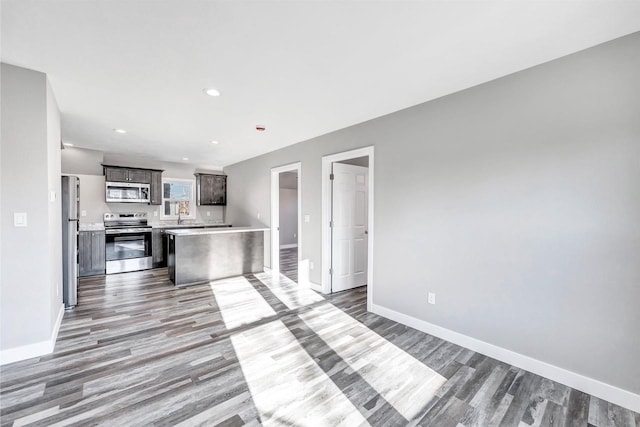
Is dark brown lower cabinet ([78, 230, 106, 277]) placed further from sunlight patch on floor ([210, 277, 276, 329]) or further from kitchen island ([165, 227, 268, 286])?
sunlight patch on floor ([210, 277, 276, 329])

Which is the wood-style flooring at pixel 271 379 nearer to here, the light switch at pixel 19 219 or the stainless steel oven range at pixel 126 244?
the light switch at pixel 19 219

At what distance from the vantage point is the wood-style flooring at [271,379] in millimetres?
1760

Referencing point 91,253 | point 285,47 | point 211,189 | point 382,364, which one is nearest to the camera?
point 285,47

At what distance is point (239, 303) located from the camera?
3.79m

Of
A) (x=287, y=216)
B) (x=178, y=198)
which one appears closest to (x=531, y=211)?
(x=178, y=198)

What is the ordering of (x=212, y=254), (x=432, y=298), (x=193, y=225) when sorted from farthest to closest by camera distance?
1. (x=193, y=225)
2. (x=212, y=254)
3. (x=432, y=298)

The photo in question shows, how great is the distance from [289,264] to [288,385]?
4423 millimetres

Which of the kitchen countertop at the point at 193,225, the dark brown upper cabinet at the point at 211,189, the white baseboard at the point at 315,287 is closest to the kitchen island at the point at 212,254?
the kitchen countertop at the point at 193,225

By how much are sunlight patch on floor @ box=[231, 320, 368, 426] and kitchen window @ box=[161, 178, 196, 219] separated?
4.98 metres

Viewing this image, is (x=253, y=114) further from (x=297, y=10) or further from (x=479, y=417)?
(x=479, y=417)

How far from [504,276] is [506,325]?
43cm

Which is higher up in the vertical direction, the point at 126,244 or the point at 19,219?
the point at 19,219

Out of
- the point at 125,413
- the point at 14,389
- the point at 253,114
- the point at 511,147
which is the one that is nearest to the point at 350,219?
the point at 253,114

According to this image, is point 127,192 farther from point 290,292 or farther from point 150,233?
point 290,292
